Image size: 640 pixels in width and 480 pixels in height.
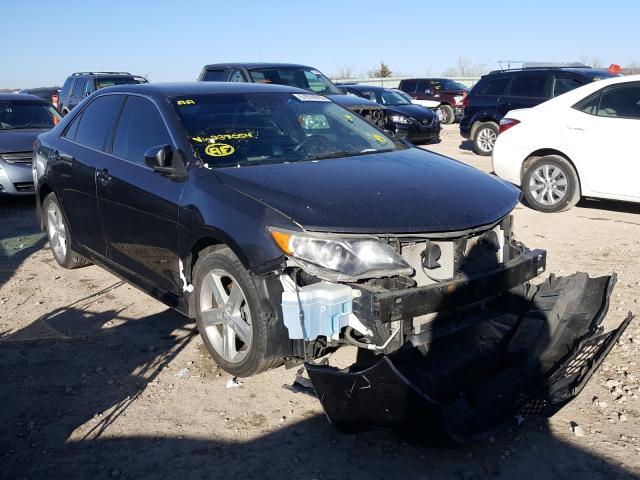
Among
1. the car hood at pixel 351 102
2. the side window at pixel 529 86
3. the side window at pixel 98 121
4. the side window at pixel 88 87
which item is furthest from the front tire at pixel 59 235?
the side window at pixel 88 87

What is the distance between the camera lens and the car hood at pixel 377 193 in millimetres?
3295

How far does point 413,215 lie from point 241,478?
1.55 meters

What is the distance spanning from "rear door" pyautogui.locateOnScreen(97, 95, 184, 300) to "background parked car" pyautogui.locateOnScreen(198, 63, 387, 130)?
308 inches

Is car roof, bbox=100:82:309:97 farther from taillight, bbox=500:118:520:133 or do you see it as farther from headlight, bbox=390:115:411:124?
headlight, bbox=390:115:411:124

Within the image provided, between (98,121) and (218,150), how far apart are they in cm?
171

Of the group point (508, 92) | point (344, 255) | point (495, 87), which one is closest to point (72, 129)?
point (344, 255)

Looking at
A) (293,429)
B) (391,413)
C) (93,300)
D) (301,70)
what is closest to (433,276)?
(391,413)

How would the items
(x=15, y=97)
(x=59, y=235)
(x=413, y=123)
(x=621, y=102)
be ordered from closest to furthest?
1. (x=59, y=235)
2. (x=621, y=102)
3. (x=15, y=97)
4. (x=413, y=123)

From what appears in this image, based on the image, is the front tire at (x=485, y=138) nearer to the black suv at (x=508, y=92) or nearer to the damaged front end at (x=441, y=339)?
the black suv at (x=508, y=92)

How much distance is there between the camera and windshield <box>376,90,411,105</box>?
709 inches

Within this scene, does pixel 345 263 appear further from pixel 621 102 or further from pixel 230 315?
pixel 621 102

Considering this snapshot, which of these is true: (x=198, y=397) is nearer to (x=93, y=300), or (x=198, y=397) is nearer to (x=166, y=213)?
(x=166, y=213)

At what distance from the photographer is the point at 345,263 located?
10.5 feet

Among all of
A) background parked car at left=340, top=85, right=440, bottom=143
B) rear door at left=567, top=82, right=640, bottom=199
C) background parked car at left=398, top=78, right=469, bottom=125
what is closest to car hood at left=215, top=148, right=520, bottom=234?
rear door at left=567, top=82, right=640, bottom=199
